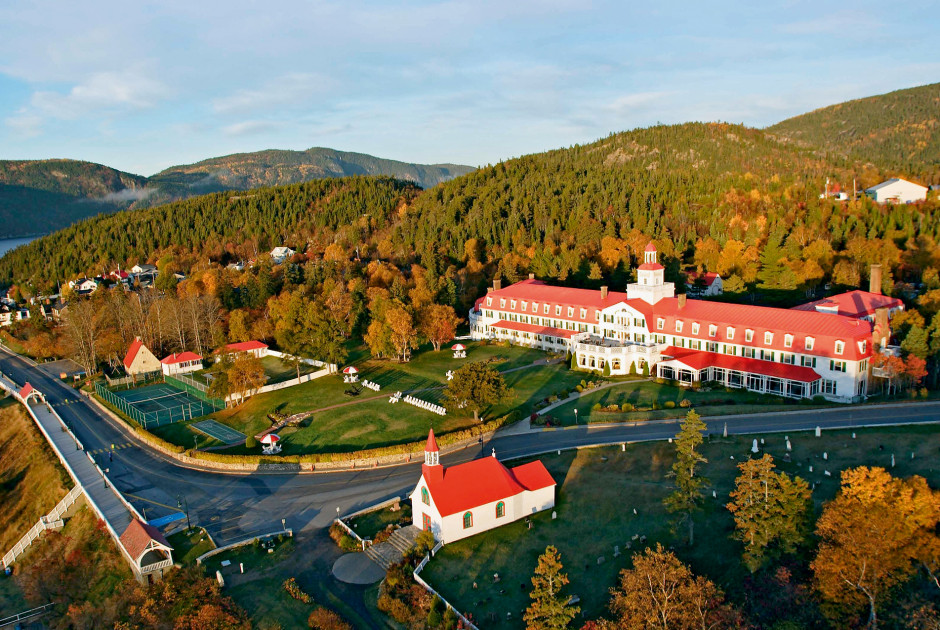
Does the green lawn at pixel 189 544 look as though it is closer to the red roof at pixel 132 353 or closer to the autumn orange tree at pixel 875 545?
the autumn orange tree at pixel 875 545

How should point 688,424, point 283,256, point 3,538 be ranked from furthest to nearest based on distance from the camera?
point 283,256
point 3,538
point 688,424

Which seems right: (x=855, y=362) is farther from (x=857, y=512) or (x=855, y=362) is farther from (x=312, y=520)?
(x=312, y=520)

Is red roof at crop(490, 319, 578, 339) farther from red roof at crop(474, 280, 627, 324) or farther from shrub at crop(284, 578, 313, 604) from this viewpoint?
shrub at crop(284, 578, 313, 604)

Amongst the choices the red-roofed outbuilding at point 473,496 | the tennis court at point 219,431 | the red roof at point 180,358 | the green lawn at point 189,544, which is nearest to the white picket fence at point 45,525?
the tennis court at point 219,431

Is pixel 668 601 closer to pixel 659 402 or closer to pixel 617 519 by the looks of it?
pixel 617 519

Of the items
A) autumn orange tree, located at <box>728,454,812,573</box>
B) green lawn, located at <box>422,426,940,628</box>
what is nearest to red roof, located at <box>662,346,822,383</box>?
green lawn, located at <box>422,426,940,628</box>

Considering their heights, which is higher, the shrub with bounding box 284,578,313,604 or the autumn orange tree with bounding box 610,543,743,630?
the autumn orange tree with bounding box 610,543,743,630

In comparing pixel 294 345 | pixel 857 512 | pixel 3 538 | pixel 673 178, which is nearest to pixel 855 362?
pixel 857 512
